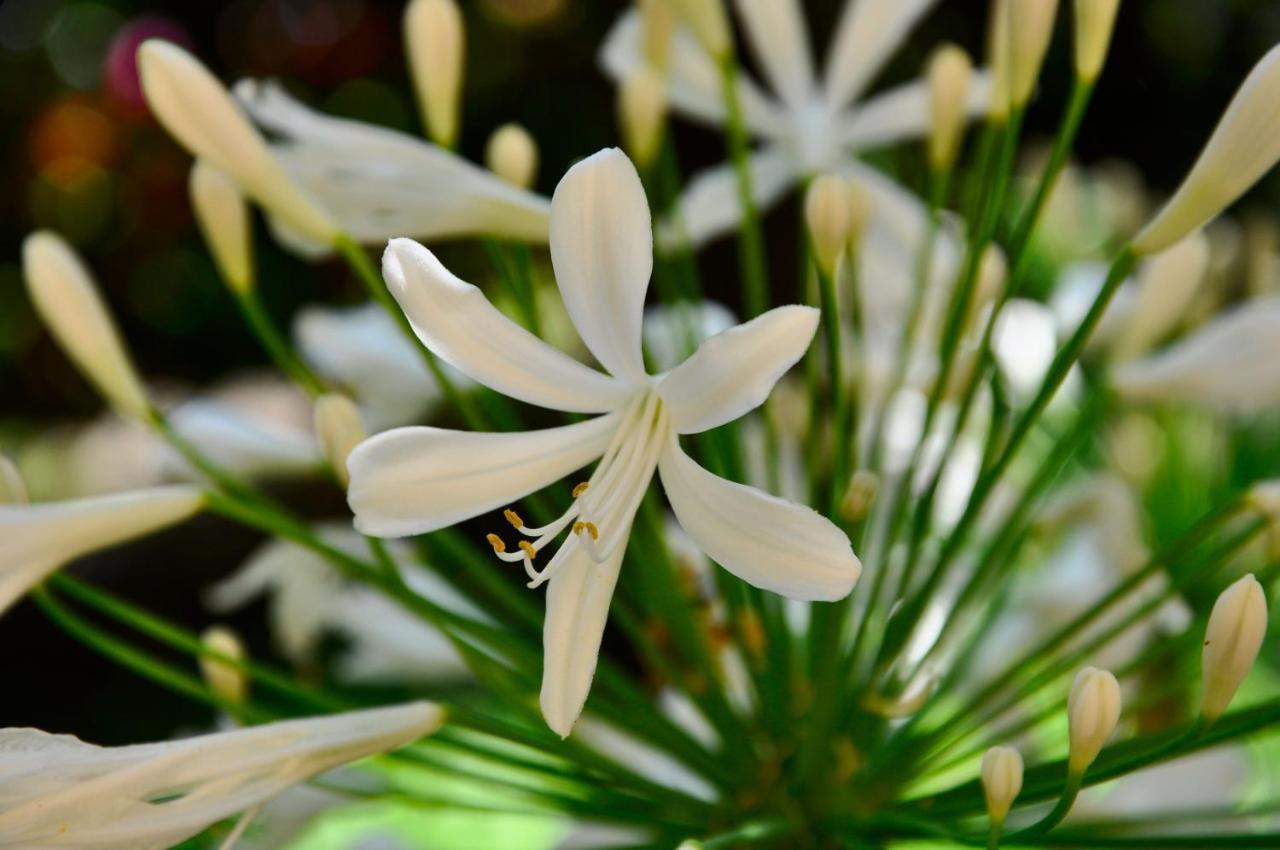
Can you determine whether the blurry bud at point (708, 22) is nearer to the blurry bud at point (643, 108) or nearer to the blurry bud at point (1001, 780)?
the blurry bud at point (643, 108)

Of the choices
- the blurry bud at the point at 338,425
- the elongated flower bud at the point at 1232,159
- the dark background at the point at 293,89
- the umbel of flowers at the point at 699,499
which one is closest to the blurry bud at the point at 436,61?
the umbel of flowers at the point at 699,499

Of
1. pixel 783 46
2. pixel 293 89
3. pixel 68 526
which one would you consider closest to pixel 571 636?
pixel 68 526

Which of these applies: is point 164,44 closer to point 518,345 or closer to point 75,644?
point 518,345

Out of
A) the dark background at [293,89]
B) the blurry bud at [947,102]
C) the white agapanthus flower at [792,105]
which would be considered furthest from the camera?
the dark background at [293,89]

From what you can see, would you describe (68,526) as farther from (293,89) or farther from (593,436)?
(293,89)

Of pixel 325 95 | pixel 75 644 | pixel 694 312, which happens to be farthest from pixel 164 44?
pixel 325 95
